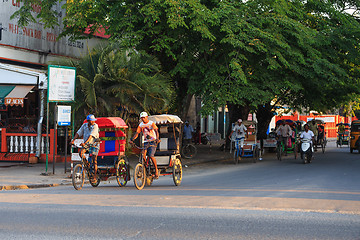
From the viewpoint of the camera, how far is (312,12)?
2770 cm

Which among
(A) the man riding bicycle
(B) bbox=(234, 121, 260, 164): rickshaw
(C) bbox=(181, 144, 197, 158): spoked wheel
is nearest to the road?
(A) the man riding bicycle

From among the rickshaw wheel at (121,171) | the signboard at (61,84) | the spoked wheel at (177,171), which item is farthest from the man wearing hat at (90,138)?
the signboard at (61,84)

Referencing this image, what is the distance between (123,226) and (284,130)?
20323 millimetres

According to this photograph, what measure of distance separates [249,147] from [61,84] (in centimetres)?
1053

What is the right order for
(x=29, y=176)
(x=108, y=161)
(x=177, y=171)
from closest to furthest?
(x=108, y=161) < (x=177, y=171) < (x=29, y=176)

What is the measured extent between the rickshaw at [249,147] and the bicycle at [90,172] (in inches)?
422

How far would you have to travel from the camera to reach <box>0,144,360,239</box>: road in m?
7.38

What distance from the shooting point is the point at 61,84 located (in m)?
18.0

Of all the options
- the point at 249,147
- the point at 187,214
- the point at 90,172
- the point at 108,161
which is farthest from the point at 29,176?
the point at 249,147

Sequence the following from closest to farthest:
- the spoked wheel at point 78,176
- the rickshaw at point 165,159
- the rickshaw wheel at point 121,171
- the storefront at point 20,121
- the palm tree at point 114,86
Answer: the spoked wheel at point 78,176, the rickshaw at point 165,159, the rickshaw wheel at point 121,171, the palm tree at point 114,86, the storefront at point 20,121

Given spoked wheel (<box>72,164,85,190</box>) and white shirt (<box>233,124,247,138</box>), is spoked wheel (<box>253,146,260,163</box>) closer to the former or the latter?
white shirt (<box>233,124,247,138</box>)

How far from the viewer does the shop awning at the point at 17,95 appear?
20703 mm

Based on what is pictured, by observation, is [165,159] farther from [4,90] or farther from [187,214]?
[4,90]

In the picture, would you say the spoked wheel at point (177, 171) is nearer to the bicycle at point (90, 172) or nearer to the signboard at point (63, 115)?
the bicycle at point (90, 172)
